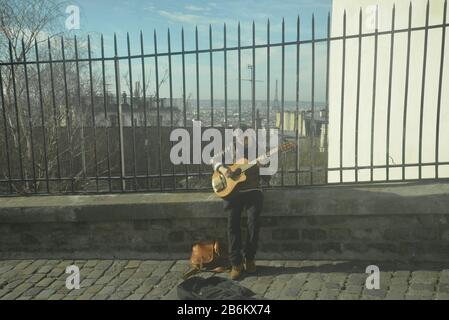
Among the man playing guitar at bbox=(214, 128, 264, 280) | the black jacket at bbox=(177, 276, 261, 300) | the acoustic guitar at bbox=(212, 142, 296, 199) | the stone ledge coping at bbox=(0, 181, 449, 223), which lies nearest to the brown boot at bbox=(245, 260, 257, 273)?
the man playing guitar at bbox=(214, 128, 264, 280)

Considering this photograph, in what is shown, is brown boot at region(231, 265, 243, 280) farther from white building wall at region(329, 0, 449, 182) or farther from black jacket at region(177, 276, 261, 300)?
white building wall at region(329, 0, 449, 182)

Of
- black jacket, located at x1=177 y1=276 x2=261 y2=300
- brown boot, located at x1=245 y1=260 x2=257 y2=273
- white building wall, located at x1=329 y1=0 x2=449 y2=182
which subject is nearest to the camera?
black jacket, located at x1=177 y1=276 x2=261 y2=300

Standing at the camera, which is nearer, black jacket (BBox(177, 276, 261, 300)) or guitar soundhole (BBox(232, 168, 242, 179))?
black jacket (BBox(177, 276, 261, 300))

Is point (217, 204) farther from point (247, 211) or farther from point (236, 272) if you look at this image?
point (236, 272)

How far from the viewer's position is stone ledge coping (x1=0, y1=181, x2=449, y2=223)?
4.27 meters

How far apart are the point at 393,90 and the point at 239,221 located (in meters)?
3.47

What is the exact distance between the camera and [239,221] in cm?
440

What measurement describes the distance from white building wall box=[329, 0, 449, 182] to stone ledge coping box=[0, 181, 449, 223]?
114 centimetres

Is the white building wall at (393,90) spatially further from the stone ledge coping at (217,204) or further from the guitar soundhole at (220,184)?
the guitar soundhole at (220,184)

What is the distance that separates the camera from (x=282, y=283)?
408 cm
